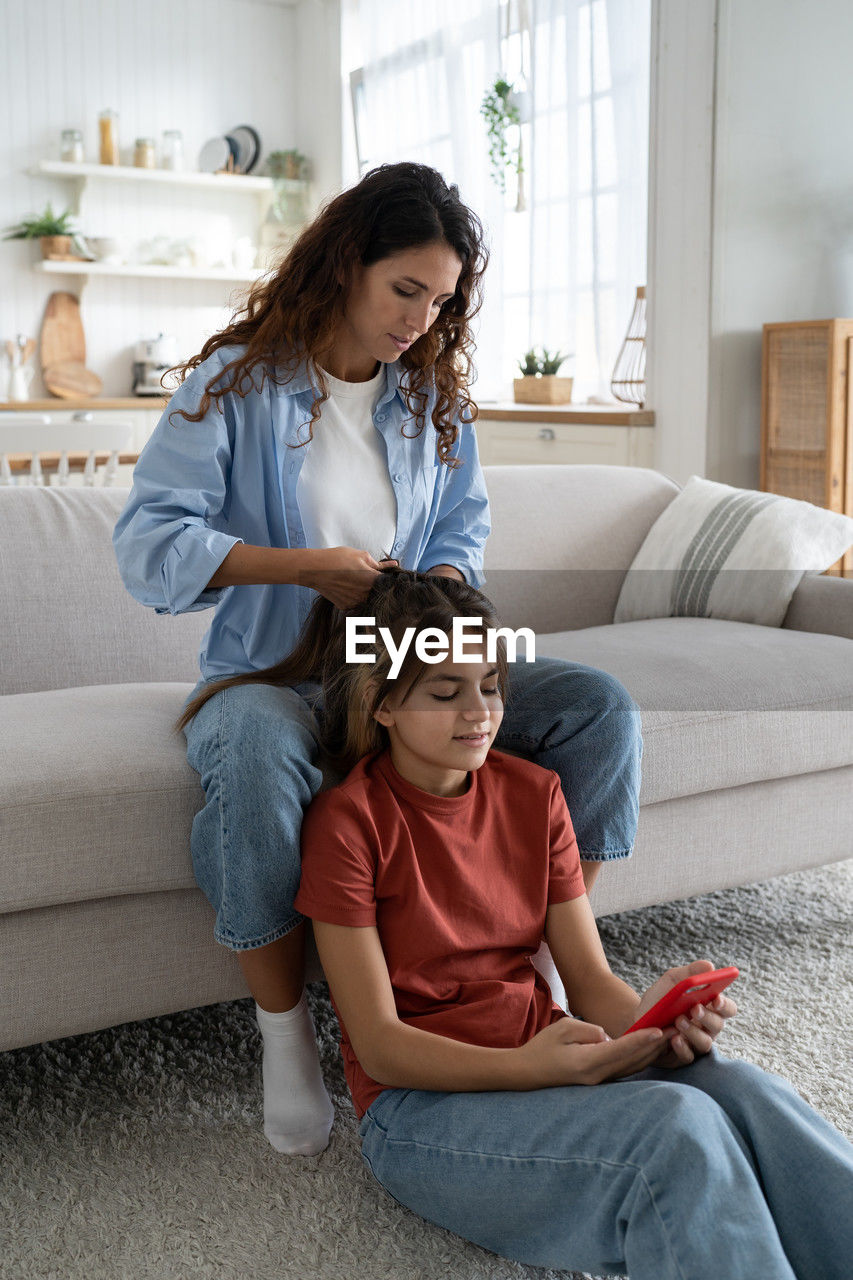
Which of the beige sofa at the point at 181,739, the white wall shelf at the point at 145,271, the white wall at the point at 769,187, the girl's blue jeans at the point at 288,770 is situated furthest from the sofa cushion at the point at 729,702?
the white wall shelf at the point at 145,271

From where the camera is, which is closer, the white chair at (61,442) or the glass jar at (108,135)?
the white chair at (61,442)

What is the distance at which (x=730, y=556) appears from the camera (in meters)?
2.30

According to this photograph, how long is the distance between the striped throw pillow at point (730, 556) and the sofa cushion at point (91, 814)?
3.94 feet

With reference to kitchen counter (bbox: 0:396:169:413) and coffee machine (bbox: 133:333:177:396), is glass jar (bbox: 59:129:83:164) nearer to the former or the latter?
coffee machine (bbox: 133:333:177:396)

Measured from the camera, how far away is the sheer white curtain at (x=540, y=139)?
4160 millimetres

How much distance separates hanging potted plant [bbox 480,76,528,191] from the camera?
4477 mm

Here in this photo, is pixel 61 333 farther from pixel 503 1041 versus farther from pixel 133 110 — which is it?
pixel 503 1041

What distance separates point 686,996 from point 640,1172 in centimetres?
15

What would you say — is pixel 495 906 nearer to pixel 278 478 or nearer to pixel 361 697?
pixel 361 697

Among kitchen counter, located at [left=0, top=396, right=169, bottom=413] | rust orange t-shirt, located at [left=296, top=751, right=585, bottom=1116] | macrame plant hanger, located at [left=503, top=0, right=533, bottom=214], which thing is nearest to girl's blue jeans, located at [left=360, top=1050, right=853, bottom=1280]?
rust orange t-shirt, located at [left=296, top=751, right=585, bottom=1116]

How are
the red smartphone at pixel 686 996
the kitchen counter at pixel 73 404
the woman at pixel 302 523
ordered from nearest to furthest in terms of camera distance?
the red smartphone at pixel 686 996, the woman at pixel 302 523, the kitchen counter at pixel 73 404

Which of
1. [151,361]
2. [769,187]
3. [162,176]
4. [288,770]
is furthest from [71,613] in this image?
[162,176]

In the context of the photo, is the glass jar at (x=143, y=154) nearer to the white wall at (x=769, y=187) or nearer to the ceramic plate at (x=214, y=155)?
the ceramic plate at (x=214, y=155)

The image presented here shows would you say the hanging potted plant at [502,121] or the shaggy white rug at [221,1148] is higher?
the hanging potted plant at [502,121]
